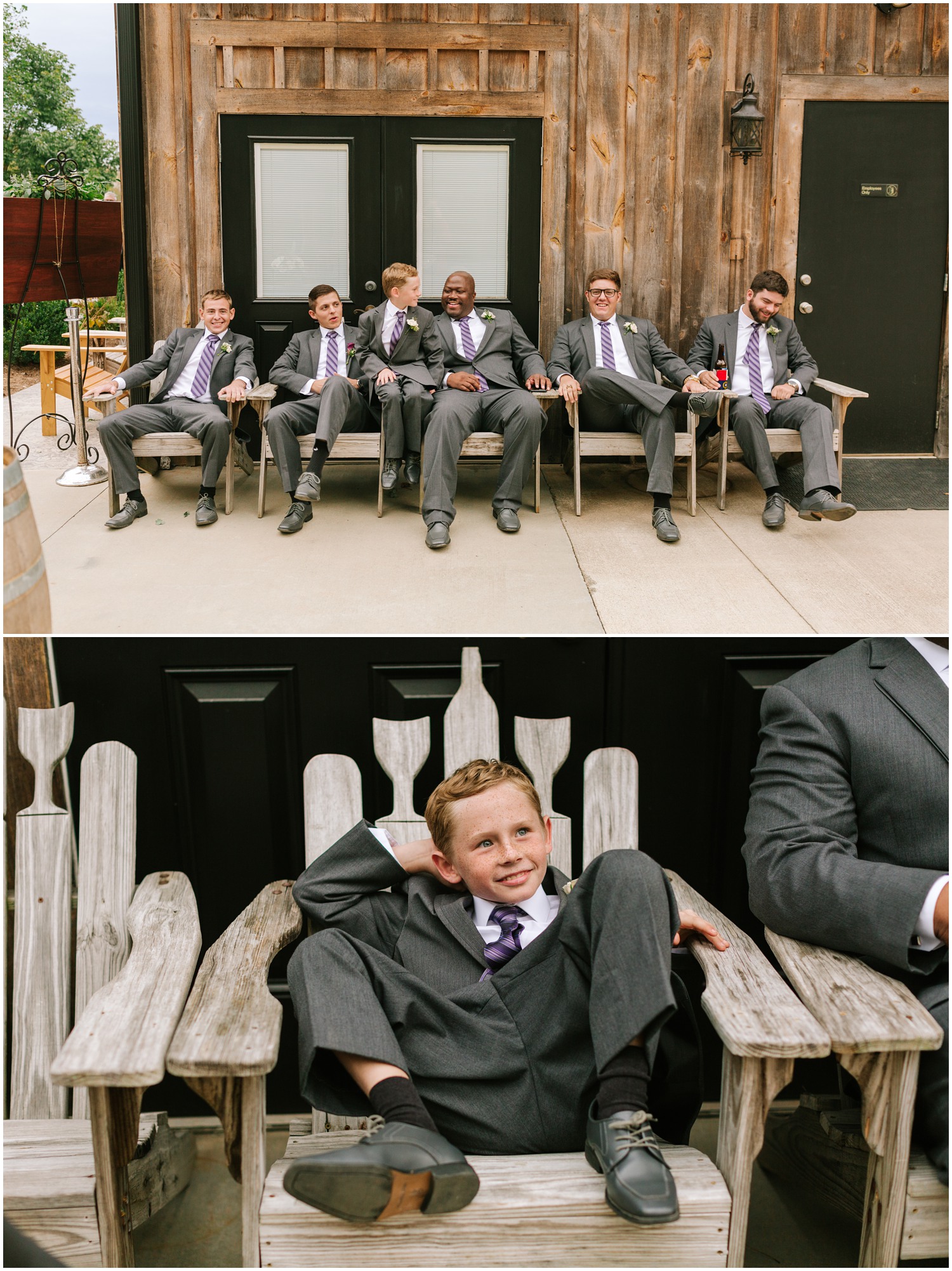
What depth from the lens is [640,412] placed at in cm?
519

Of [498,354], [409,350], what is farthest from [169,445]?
[498,354]

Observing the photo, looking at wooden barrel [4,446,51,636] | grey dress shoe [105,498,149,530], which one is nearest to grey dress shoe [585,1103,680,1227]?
wooden barrel [4,446,51,636]

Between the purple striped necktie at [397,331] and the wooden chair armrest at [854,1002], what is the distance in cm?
400

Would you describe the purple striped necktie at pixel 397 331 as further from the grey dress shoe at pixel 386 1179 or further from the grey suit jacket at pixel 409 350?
the grey dress shoe at pixel 386 1179

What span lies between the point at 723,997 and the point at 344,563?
3103 millimetres

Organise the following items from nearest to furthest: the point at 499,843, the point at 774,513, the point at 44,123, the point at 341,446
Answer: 1. the point at 499,843
2. the point at 774,513
3. the point at 341,446
4. the point at 44,123

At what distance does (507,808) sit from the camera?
2.08 meters

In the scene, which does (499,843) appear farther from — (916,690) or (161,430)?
(161,430)

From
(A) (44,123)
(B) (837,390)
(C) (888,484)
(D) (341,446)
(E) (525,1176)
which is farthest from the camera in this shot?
(A) (44,123)

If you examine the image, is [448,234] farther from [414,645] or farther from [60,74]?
[60,74]

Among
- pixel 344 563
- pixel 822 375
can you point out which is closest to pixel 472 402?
pixel 344 563

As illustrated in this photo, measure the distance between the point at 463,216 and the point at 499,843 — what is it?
4655 mm

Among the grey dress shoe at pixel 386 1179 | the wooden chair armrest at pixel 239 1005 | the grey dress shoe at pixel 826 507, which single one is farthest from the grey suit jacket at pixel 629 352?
the grey dress shoe at pixel 386 1179

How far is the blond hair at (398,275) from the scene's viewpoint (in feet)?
17.5
